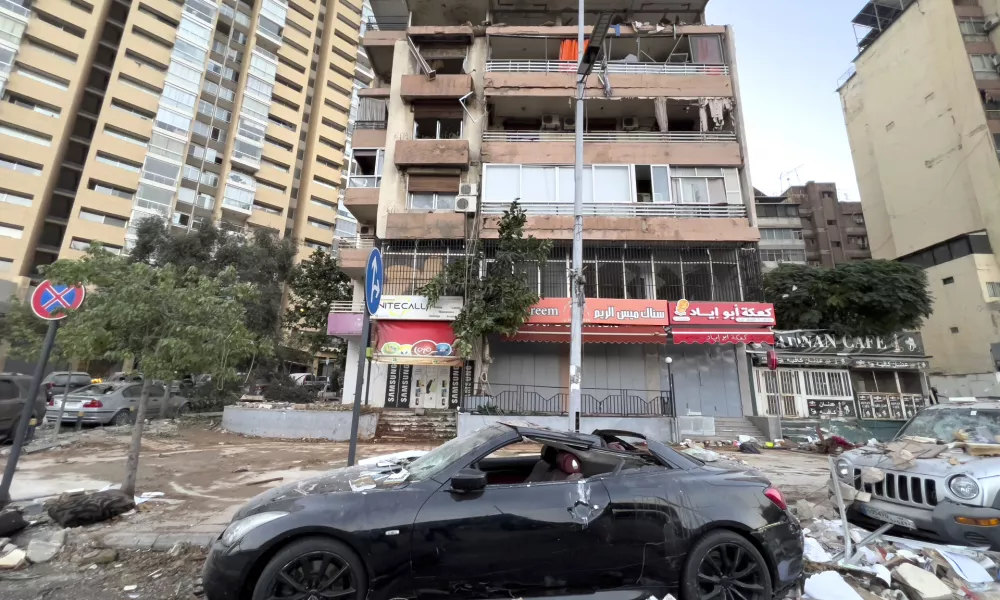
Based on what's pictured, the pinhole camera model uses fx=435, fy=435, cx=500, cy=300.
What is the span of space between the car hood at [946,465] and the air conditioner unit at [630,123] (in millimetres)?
17735

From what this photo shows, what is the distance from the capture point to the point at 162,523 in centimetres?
517

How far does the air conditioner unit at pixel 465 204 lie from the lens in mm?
17062

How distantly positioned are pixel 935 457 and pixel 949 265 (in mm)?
37676

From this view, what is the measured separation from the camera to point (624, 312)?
15.2 meters

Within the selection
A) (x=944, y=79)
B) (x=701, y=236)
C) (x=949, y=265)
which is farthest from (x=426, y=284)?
(x=944, y=79)

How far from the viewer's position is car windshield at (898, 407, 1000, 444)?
5.24m

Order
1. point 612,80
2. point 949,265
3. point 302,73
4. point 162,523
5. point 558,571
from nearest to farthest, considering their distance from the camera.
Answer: point 558,571 → point 162,523 → point 612,80 → point 949,265 → point 302,73

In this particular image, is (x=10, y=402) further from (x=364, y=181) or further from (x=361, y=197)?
(x=364, y=181)

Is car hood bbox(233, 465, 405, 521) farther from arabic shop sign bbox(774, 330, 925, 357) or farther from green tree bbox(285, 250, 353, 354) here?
green tree bbox(285, 250, 353, 354)

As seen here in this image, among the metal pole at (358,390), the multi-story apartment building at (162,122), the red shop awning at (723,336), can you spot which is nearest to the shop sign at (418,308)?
the red shop awning at (723,336)

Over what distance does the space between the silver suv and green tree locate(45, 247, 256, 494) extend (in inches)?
341

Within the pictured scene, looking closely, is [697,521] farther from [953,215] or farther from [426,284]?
[953,215]

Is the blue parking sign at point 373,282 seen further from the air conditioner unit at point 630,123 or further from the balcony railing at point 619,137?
the air conditioner unit at point 630,123

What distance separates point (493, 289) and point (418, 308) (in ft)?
10.6
